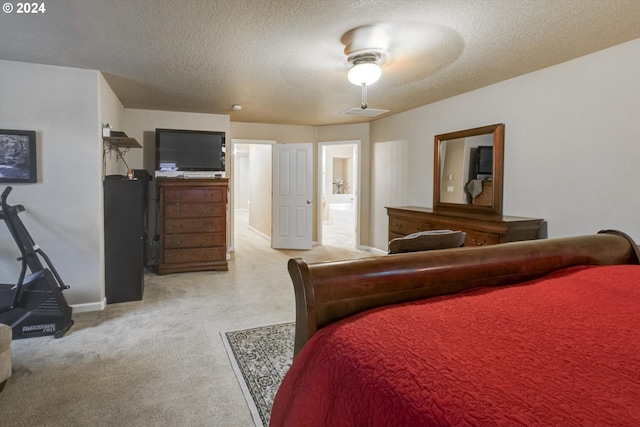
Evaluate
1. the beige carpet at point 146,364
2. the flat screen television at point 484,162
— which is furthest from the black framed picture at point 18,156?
the flat screen television at point 484,162

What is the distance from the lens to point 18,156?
3.06 m

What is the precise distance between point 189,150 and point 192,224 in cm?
108

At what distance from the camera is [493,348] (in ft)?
3.10

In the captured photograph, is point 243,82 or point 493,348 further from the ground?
point 243,82

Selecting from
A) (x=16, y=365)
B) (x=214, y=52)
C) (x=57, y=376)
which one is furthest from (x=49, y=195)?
(x=214, y=52)

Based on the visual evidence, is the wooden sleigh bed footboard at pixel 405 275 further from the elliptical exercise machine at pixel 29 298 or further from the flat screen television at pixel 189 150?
the flat screen television at pixel 189 150

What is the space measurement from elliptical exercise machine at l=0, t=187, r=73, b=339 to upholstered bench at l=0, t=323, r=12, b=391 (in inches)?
27.6

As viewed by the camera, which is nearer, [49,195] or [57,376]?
[57,376]

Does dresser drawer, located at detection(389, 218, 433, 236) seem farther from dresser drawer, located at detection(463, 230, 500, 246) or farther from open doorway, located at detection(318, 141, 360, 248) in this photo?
open doorway, located at detection(318, 141, 360, 248)

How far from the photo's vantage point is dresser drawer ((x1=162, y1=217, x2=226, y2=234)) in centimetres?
463

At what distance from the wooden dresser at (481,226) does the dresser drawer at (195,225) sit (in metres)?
2.53

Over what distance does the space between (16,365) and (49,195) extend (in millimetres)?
1499

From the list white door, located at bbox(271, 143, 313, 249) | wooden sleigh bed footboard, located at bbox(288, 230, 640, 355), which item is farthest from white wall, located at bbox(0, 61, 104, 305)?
white door, located at bbox(271, 143, 313, 249)

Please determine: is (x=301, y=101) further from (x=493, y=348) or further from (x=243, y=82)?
(x=493, y=348)
